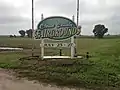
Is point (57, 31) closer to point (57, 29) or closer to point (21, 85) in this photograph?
point (57, 29)

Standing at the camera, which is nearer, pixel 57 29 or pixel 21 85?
pixel 21 85

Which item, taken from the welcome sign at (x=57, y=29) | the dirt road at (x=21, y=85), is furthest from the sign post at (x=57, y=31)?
the dirt road at (x=21, y=85)

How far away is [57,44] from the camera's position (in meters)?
23.7

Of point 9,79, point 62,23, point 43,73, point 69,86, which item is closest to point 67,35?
point 62,23

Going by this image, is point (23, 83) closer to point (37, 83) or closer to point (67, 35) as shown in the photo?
point (37, 83)

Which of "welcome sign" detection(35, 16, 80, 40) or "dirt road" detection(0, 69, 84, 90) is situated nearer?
"dirt road" detection(0, 69, 84, 90)

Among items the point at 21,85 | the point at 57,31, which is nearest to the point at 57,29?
the point at 57,31

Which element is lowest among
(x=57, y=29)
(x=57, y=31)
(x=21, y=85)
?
(x=21, y=85)

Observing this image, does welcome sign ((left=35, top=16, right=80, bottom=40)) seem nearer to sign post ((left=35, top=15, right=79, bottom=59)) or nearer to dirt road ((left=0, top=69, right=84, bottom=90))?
sign post ((left=35, top=15, right=79, bottom=59))

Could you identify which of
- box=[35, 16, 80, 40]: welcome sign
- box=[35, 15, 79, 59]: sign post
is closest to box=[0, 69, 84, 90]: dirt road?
box=[35, 15, 79, 59]: sign post

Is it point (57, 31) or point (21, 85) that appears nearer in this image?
point (21, 85)

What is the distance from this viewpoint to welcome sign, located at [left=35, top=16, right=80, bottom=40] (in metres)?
23.8

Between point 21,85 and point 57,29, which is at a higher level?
point 57,29

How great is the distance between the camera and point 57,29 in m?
23.8
